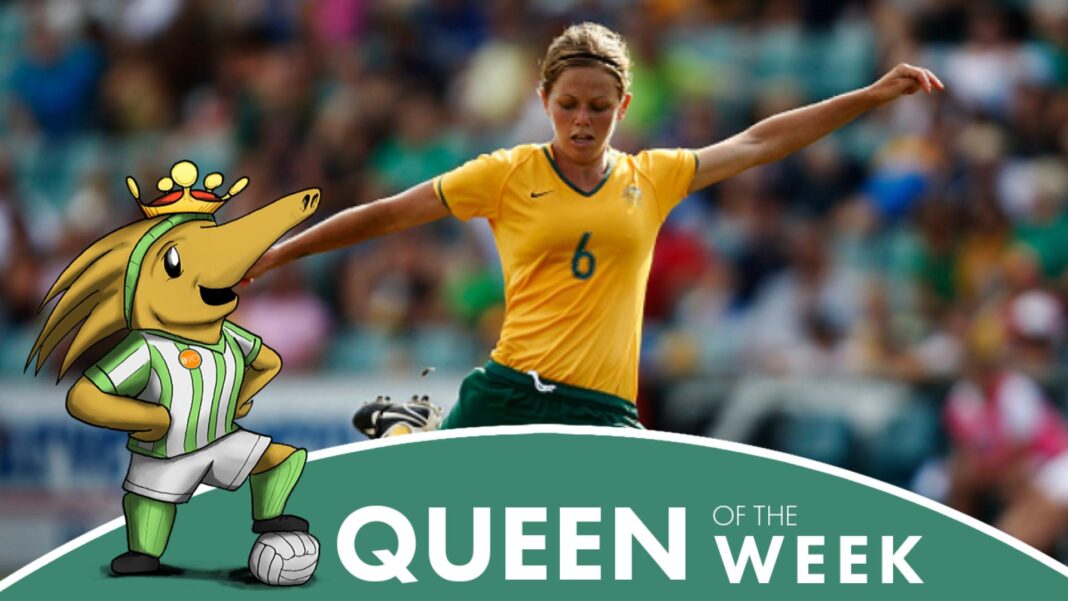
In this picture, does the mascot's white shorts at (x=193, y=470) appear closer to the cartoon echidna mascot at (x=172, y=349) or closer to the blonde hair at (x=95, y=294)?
the cartoon echidna mascot at (x=172, y=349)

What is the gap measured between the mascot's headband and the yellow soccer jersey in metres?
1.03

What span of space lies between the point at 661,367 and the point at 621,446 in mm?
4997

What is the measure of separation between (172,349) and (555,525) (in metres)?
1.38

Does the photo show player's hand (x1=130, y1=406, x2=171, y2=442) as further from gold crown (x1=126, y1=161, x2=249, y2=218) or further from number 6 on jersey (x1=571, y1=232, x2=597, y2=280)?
→ number 6 on jersey (x1=571, y1=232, x2=597, y2=280)

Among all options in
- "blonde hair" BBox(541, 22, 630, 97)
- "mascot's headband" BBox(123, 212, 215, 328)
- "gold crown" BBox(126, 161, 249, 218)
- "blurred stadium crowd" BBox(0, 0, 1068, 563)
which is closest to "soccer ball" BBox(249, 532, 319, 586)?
"mascot's headband" BBox(123, 212, 215, 328)

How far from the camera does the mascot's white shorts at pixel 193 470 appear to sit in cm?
558

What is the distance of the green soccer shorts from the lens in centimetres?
624

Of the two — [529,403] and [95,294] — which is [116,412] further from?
[529,403]

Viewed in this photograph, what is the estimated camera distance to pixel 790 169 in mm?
12008

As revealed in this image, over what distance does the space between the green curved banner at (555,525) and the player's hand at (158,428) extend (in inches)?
11.8

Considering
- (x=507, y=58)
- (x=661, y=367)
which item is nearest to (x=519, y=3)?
(x=507, y=58)

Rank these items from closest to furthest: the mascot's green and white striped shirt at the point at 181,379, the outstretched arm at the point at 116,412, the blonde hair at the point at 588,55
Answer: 1. the outstretched arm at the point at 116,412
2. the mascot's green and white striped shirt at the point at 181,379
3. the blonde hair at the point at 588,55

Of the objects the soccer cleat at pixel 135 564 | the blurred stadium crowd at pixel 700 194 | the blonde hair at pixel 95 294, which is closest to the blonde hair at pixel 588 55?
the blonde hair at pixel 95 294

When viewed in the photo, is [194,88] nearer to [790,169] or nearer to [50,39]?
[50,39]
